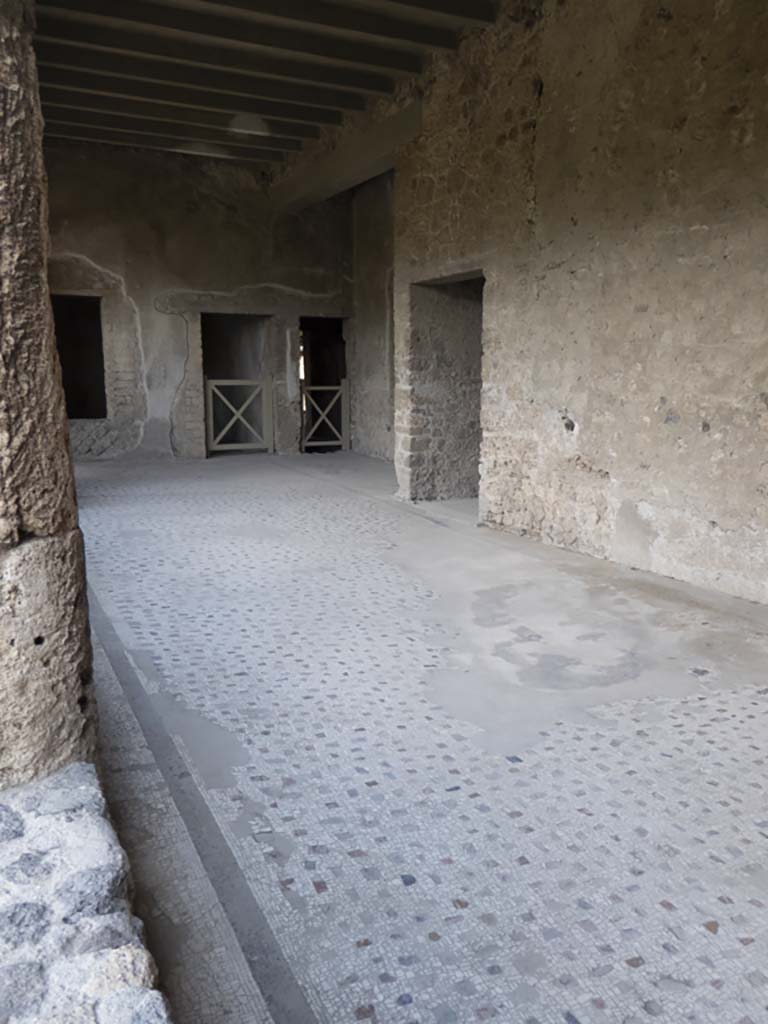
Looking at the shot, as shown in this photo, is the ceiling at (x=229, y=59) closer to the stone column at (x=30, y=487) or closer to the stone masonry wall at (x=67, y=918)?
the stone column at (x=30, y=487)

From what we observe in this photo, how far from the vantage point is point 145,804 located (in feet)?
6.77

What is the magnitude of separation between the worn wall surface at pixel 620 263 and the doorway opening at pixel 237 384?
4.88 meters

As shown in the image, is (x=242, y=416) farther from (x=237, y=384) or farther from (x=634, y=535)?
(x=634, y=535)

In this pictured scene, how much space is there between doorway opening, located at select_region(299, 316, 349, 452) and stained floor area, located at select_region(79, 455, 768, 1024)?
673cm

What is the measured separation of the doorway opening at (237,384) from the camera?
10.4 m

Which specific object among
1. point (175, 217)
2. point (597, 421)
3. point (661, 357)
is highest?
point (175, 217)

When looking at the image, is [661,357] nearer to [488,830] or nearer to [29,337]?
[488,830]

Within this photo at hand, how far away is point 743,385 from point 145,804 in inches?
125

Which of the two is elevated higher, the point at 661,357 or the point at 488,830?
the point at 661,357

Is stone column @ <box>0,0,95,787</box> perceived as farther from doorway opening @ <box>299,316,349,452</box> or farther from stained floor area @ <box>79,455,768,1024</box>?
doorway opening @ <box>299,316,349,452</box>

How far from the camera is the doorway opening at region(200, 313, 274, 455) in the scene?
1038 cm

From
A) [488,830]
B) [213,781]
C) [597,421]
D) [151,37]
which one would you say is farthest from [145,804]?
[151,37]

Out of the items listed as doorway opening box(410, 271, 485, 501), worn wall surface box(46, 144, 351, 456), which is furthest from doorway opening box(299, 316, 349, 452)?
doorway opening box(410, 271, 485, 501)

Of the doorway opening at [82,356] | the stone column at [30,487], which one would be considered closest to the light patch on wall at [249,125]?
the doorway opening at [82,356]
